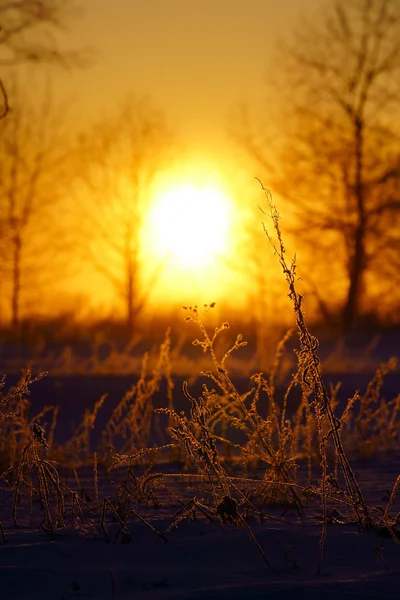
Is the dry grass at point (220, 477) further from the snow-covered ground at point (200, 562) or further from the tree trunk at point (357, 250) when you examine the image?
the tree trunk at point (357, 250)

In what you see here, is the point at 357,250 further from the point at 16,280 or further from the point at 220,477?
the point at 220,477

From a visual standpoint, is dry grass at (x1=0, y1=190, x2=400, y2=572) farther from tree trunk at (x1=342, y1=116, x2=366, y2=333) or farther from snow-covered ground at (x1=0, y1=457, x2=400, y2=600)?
tree trunk at (x1=342, y1=116, x2=366, y2=333)

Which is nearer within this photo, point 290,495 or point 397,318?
point 290,495

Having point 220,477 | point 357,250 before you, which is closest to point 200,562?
point 220,477

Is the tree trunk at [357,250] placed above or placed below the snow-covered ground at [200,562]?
above

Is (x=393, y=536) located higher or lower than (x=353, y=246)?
lower

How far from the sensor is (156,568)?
3.08 m

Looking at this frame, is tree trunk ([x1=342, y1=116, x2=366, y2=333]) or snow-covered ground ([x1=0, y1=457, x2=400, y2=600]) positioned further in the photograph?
tree trunk ([x1=342, y1=116, x2=366, y2=333])

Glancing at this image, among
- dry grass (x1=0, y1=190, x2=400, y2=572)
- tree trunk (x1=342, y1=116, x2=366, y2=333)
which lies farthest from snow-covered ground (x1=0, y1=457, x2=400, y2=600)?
tree trunk (x1=342, y1=116, x2=366, y2=333)

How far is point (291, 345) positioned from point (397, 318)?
7.56 ft

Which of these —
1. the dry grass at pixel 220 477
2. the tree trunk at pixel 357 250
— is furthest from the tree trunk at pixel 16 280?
the dry grass at pixel 220 477

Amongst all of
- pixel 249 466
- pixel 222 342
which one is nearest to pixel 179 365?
pixel 222 342

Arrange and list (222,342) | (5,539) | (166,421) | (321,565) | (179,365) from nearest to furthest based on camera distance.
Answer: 1. (321,565)
2. (5,539)
3. (166,421)
4. (179,365)
5. (222,342)

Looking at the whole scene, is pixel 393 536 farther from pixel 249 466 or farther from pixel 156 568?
pixel 249 466
